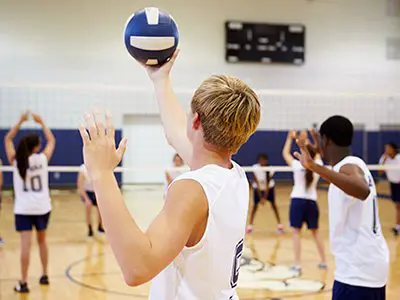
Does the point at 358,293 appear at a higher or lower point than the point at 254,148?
higher

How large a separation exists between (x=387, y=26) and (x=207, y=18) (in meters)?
5.60

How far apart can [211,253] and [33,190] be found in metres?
4.84

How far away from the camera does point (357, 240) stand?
3.20 meters

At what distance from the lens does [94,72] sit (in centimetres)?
1580

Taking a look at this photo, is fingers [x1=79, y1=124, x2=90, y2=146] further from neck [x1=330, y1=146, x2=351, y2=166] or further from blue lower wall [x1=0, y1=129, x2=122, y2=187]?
blue lower wall [x1=0, y1=129, x2=122, y2=187]

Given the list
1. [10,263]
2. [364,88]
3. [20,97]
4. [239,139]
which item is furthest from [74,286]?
[364,88]

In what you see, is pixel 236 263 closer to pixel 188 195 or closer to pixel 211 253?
pixel 211 253

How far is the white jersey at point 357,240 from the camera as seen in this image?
3.15 metres

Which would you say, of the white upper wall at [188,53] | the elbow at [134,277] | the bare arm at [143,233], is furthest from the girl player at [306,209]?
the white upper wall at [188,53]

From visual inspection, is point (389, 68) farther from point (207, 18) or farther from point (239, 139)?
point (239, 139)

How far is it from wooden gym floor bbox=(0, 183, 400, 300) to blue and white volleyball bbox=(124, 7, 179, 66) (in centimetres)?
393

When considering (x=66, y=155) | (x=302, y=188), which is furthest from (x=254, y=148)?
(x=302, y=188)

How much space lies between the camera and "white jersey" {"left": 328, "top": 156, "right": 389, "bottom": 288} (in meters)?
3.15

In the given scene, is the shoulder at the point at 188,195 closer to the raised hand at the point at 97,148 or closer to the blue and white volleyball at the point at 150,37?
the raised hand at the point at 97,148
